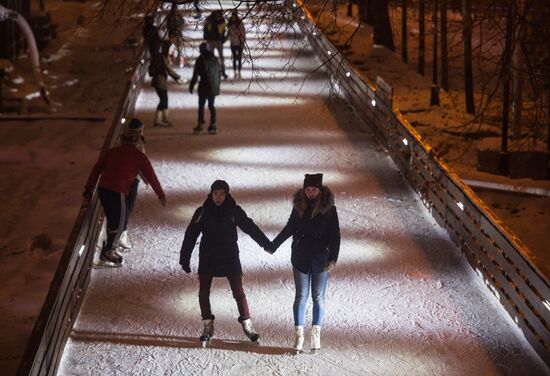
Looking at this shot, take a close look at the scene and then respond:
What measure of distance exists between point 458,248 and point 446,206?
808 mm

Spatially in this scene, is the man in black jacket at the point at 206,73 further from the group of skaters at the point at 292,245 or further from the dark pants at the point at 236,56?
the group of skaters at the point at 292,245

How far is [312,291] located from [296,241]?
53cm

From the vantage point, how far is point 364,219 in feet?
44.3

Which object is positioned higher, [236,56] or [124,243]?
[124,243]

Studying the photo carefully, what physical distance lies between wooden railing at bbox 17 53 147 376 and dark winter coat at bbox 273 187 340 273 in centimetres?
223

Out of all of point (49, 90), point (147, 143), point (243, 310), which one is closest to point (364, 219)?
point (243, 310)

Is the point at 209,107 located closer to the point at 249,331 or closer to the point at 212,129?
the point at 212,129

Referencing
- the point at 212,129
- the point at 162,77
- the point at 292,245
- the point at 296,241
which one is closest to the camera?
the point at 296,241

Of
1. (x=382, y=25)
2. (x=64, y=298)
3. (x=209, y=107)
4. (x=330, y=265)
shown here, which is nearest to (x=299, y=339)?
(x=330, y=265)

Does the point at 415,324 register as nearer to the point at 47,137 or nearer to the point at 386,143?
the point at 386,143

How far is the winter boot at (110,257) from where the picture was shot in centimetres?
1147

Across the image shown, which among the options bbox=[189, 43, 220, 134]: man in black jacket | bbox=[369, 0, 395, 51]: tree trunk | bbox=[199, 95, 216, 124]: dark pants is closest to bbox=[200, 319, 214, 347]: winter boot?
bbox=[189, 43, 220, 134]: man in black jacket

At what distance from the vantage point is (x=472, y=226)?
11.3 m

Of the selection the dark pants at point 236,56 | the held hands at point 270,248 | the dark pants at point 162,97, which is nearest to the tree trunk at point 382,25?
the dark pants at point 236,56
